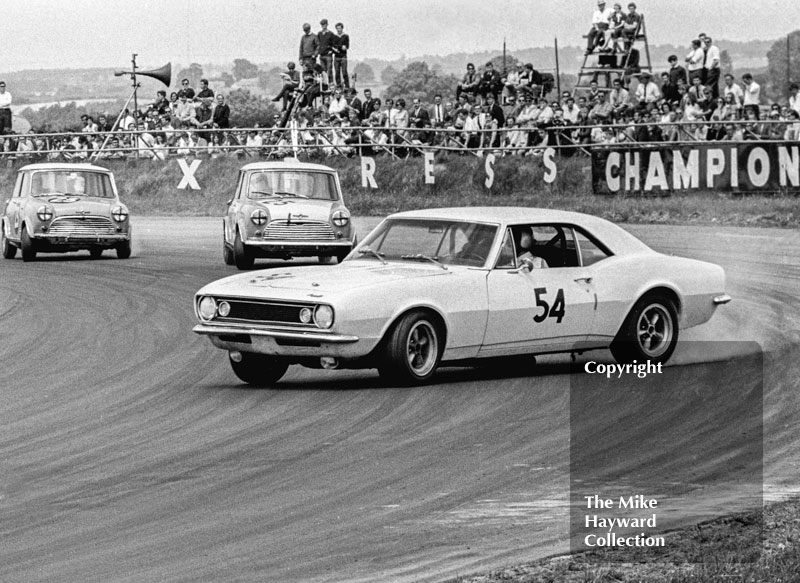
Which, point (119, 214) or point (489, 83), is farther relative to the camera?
point (489, 83)

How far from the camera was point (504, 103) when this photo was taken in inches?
1182

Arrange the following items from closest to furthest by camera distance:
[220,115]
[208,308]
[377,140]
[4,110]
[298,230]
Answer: [208,308] → [298,230] → [377,140] → [220,115] → [4,110]

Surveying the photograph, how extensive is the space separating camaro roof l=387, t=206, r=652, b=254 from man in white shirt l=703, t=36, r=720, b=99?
15.7 m

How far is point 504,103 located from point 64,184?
34.4 ft

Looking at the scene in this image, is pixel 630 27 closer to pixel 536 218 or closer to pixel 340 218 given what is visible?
pixel 340 218

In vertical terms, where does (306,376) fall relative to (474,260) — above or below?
below

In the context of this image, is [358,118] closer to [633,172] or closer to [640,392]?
[633,172]

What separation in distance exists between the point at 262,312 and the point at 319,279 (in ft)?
1.46

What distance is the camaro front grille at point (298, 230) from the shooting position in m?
20.0

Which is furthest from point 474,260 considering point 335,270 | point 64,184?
point 64,184

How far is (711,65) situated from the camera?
2645 centimetres

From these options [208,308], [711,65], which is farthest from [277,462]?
[711,65]

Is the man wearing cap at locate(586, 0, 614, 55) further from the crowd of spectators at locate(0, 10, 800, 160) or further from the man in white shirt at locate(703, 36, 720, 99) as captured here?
the man in white shirt at locate(703, 36, 720, 99)

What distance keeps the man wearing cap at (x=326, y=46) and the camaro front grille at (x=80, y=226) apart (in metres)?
10.6
